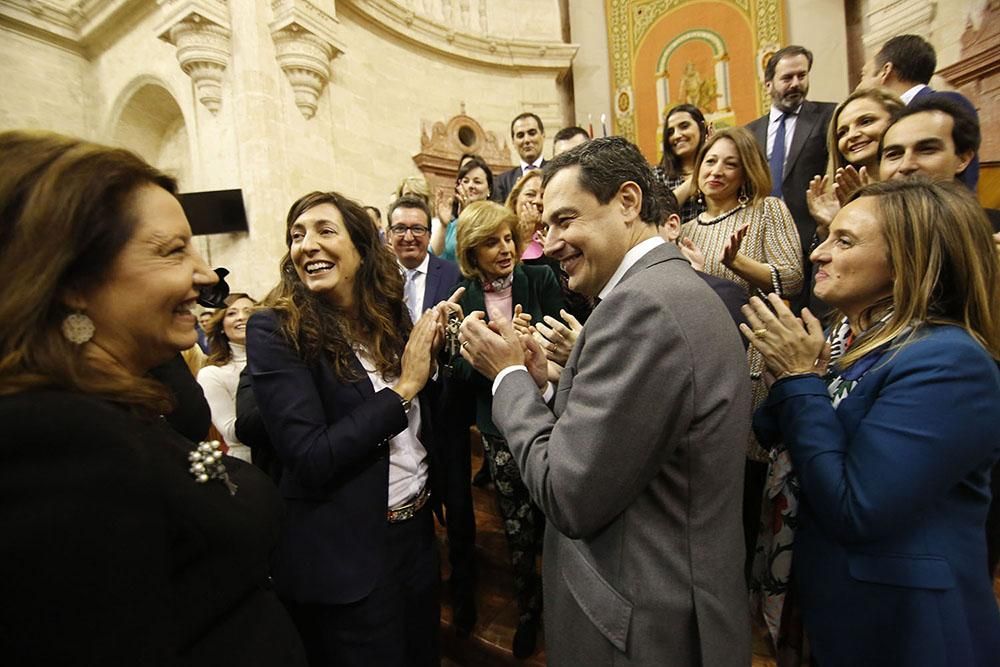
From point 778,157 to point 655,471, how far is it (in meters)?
3.13

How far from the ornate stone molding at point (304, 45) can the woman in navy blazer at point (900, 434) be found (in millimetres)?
6647

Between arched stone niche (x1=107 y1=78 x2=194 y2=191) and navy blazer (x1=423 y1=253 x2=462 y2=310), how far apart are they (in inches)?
228

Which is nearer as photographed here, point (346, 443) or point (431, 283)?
point (346, 443)

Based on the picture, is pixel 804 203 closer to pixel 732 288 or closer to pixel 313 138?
pixel 732 288

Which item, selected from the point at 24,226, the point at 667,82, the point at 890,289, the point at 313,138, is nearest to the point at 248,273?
the point at 313,138

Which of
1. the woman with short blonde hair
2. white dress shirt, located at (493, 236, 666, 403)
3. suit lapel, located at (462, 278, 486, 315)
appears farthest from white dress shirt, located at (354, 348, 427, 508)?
suit lapel, located at (462, 278, 486, 315)

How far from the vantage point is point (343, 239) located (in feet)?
5.59

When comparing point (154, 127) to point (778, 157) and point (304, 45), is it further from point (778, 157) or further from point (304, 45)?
point (778, 157)

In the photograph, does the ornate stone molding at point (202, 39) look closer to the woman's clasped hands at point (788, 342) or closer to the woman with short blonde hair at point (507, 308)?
the woman with short blonde hair at point (507, 308)

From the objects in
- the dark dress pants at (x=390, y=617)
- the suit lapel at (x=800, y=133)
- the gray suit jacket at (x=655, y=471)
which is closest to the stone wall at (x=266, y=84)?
the dark dress pants at (x=390, y=617)

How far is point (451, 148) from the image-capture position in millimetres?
8477

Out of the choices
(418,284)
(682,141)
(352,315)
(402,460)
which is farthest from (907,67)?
(402,460)

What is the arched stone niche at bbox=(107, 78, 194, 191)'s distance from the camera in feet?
22.7

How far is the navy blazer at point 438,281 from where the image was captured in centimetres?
310
